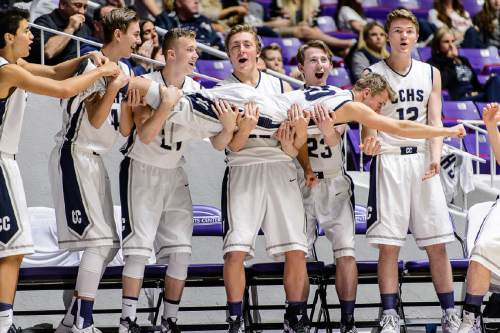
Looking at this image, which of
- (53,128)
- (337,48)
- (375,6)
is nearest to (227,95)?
(53,128)

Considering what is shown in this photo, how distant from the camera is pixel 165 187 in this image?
6703 mm

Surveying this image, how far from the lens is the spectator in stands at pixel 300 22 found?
1184cm

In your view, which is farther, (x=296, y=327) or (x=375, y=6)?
(x=375, y=6)

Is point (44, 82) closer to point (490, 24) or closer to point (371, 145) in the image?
point (371, 145)

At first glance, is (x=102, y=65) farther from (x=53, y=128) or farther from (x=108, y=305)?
(x=108, y=305)

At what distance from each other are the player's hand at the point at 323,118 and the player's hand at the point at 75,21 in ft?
8.85

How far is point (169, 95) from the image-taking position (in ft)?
21.1

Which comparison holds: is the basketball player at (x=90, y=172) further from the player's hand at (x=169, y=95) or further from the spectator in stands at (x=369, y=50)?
the spectator in stands at (x=369, y=50)

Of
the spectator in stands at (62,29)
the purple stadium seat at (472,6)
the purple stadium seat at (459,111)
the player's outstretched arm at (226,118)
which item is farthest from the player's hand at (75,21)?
the purple stadium seat at (472,6)

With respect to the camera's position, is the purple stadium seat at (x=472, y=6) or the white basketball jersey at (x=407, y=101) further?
the purple stadium seat at (x=472, y=6)

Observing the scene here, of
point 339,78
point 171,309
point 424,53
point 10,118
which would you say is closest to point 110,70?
point 10,118

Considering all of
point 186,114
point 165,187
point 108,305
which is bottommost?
point 108,305

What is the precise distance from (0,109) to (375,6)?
24.3 feet

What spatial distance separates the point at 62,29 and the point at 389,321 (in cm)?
354
